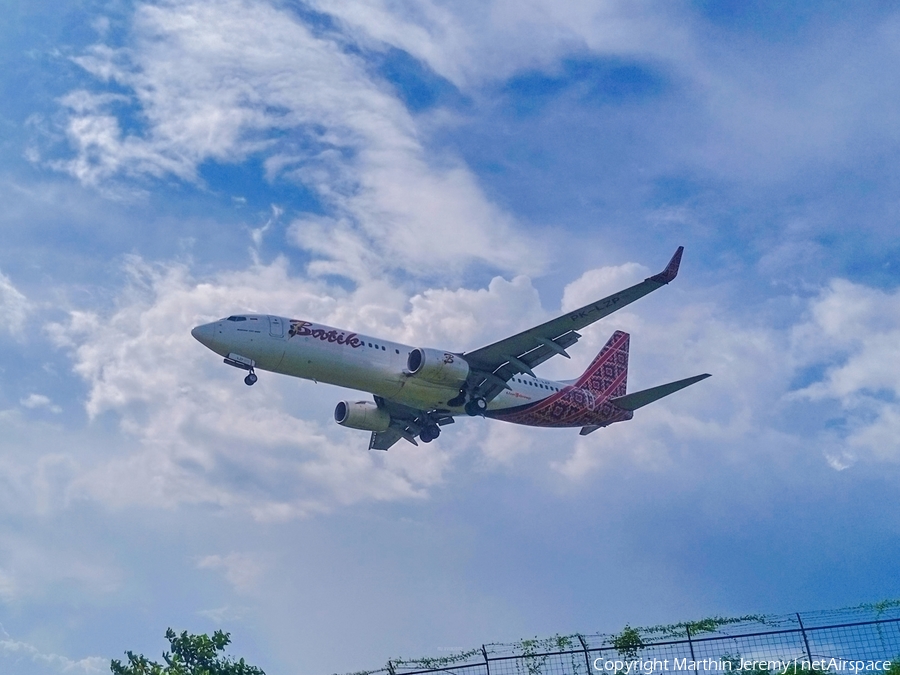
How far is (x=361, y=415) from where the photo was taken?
1983 inches

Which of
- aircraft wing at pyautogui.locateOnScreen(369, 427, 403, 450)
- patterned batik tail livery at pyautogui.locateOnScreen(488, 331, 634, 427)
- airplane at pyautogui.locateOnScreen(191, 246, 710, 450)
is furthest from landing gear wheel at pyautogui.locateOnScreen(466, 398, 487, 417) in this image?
aircraft wing at pyautogui.locateOnScreen(369, 427, 403, 450)

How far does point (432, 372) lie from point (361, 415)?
9583mm

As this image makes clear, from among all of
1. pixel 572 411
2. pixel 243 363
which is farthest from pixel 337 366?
pixel 572 411

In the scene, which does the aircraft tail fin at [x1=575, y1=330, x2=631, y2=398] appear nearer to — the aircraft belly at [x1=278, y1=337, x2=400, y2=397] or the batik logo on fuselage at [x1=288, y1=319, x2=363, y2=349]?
the aircraft belly at [x1=278, y1=337, x2=400, y2=397]

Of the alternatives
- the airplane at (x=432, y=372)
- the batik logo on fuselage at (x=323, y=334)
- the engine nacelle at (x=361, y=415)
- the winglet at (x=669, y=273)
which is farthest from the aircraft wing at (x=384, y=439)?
the winglet at (x=669, y=273)

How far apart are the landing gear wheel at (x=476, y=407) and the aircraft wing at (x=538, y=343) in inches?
16.0

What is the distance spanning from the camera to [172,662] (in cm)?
2847

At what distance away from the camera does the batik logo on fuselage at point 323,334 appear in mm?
40344

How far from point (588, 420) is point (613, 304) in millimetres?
13916

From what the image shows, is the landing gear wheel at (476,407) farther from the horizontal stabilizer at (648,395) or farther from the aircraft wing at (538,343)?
the horizontal stabilizer at (648,395)

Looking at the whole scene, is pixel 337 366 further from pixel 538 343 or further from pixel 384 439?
pixel 384 439

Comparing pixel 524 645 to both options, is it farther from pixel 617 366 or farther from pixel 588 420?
pixel 617 366

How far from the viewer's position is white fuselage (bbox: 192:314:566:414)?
129 ft

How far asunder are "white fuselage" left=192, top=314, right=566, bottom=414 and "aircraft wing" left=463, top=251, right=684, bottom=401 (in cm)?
181
